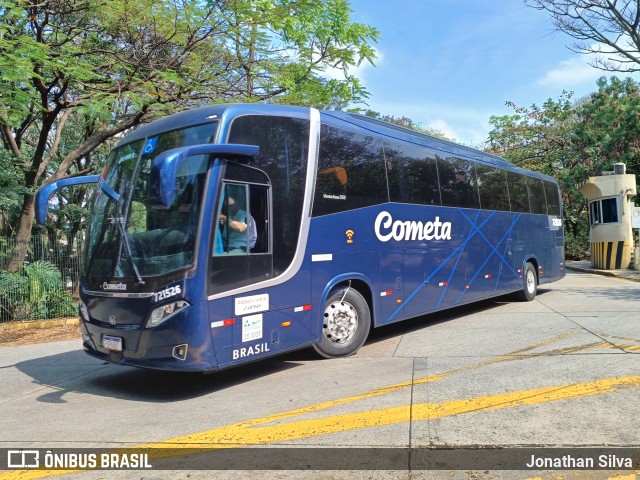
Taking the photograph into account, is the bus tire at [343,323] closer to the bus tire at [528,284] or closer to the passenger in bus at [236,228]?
the passenger in bus at [236,228]

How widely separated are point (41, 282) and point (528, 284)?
12.0m

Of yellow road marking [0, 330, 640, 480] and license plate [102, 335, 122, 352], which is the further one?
license plate [102, 335, 122, 352]

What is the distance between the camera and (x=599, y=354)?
22.0ft

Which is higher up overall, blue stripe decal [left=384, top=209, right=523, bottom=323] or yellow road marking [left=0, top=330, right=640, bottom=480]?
blue stripe decal [left=384, top=209, right=523, bottom=323]

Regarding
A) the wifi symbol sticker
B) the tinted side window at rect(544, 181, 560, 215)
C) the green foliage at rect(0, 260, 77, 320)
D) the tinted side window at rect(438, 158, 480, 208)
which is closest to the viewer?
the wifi symbol sticker

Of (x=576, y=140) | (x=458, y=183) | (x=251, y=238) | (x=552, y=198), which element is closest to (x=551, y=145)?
(x=576, y=140)

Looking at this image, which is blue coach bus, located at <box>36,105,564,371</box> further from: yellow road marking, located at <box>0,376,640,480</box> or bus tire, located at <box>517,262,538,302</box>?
bus tire, located at <box>517,262,538,302</box>

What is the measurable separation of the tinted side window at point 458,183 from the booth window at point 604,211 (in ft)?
42.8

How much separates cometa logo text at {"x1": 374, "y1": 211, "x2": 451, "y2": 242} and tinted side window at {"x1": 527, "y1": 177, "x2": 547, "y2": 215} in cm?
491

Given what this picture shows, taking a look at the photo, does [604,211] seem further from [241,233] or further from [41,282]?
[41,282]

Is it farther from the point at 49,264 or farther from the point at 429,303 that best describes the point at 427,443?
the point at 49,264

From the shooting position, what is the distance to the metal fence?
40.0ft

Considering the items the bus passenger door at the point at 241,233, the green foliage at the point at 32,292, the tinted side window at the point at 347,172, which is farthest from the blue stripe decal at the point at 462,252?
the green foliage at the point at 32,292

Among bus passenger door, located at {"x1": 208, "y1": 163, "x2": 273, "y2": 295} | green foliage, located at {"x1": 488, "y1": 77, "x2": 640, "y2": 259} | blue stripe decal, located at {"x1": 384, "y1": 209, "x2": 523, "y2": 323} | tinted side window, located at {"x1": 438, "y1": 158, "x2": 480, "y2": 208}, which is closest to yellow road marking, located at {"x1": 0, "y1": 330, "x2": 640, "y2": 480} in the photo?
bus passenger door, located at {"x1": 208, "y1": 163, "x2": 273, "y2": 295}
